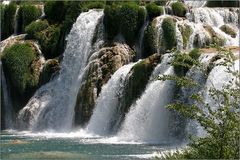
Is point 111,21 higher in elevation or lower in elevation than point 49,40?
higher

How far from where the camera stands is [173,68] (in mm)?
27031

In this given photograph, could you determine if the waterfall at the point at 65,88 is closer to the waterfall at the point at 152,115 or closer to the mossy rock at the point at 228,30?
the waterfall at the point at 152,115

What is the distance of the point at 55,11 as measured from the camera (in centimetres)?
4138

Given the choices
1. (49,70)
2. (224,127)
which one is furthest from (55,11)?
(224,127)

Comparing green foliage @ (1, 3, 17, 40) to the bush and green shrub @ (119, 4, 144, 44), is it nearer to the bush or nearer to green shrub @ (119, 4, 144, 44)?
green shrub @ (119, 4, 144, 44)

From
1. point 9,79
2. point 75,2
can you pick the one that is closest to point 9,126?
point 9,79

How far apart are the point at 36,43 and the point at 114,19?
6.74 metres

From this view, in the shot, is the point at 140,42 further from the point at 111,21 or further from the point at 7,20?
the point at 7,20

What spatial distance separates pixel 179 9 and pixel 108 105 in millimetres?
8552

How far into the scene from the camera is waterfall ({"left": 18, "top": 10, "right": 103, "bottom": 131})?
35000 mm

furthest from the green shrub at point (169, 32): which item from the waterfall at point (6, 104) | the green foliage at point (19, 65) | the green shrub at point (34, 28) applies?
the waterfall at point (6, 104)

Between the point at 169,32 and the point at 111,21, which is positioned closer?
the point at 169,32

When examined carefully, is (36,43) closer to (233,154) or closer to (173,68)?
(173,68)

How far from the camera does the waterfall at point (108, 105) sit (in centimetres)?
2977
